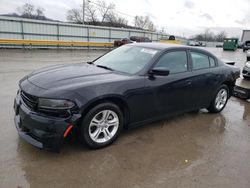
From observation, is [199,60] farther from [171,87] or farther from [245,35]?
[245,35]

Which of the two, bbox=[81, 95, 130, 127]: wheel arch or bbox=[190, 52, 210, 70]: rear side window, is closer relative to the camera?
bbox=[81, 95, 130, 127]: wheel arch

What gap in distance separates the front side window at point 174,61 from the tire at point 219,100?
1464 millimetres

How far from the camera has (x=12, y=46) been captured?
58.4 feet

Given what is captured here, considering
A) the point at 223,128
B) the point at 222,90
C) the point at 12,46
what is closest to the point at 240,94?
the point at 222,90

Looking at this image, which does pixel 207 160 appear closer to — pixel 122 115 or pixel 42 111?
pixel 122 115

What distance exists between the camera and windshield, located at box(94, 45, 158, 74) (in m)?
3.88

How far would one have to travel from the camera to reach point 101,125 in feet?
11.0

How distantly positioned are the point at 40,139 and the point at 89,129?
2.21 feet

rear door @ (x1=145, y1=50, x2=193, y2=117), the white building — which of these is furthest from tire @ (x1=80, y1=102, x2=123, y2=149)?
the white building

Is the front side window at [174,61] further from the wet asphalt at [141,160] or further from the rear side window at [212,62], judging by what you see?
the wet asphalt at [141,160]

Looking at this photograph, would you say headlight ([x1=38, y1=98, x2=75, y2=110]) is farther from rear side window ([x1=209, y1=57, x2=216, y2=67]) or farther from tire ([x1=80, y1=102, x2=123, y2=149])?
rear side window ([x1=209, y1=57, x2=216, y2=67])

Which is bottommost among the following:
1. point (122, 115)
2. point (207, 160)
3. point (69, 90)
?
point (207, 160)

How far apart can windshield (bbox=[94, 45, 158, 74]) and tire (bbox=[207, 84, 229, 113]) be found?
7.23 feet

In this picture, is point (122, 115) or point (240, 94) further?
point (240, 94)
